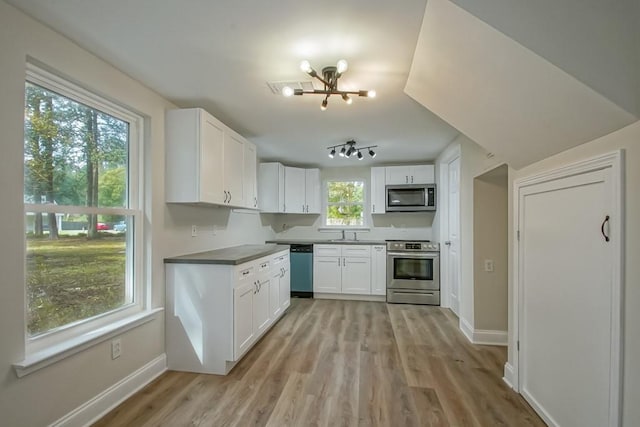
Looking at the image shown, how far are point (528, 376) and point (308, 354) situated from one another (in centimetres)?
178

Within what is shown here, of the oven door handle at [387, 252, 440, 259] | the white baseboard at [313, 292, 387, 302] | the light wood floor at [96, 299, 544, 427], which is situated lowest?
the white baseboard at [313, 292, 387, 302]

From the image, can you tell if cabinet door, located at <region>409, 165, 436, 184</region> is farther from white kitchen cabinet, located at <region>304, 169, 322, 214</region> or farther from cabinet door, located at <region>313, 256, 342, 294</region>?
cabinet door, located at <region>313, 256, 342, 294</region>

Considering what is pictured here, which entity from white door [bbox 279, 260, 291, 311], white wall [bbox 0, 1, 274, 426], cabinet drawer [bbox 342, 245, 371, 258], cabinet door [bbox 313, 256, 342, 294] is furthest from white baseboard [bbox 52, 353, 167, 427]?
cabinet drawer [bbox 342, 245, 371, 258]

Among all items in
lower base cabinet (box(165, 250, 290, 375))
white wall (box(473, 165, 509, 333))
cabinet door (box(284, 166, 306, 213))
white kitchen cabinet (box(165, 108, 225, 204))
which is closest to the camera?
lower base cabinet (box(165, 250, 290, 375))

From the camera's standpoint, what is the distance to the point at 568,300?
1.72 metres

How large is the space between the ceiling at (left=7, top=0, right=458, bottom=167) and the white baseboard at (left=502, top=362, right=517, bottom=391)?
234cm

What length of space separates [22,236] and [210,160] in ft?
4.84

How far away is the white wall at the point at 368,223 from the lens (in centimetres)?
539

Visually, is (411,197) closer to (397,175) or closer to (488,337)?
(397,175)

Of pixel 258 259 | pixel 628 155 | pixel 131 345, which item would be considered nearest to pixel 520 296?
pixel 628 155

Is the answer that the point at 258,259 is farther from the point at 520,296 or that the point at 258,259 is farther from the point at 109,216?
the point at 520,296

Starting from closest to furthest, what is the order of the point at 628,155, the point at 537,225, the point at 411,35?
1. the point at 628,155
2. the point at 411,35
3. the point at 537,225

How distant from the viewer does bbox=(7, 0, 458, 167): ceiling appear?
1532mm

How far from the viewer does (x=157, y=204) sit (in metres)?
2.55
